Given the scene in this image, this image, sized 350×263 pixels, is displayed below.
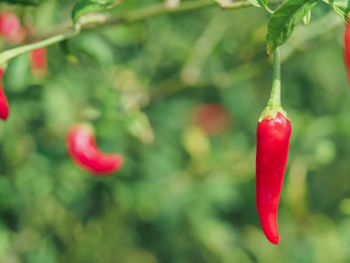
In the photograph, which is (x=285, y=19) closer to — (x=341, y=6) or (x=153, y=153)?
(x=341, y=6)

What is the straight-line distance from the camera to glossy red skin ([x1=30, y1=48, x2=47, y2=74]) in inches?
76.0

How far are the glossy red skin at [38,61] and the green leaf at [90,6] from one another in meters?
0.89

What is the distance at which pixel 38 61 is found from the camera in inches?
76.7

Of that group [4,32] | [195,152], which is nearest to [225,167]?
[195,152]

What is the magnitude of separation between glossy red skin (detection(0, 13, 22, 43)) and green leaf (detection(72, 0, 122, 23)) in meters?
0.84

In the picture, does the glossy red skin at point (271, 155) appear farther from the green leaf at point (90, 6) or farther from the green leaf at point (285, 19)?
the green leaf at point (90, 6)

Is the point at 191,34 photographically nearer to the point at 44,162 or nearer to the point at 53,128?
the point at 53,128

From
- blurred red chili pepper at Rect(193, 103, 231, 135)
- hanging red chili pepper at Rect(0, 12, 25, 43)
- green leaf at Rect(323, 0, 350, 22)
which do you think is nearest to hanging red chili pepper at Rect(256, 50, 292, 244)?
green leaf at Rect(323, 0, 350, 22)

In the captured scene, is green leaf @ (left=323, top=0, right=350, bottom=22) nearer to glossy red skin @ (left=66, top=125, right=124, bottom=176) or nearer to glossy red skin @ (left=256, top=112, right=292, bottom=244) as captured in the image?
glossy red skin @ (left=256, top=112, right=292, bottom=244)

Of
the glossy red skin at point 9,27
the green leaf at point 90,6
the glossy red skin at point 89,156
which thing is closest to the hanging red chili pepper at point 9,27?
the glossy red skin at point 9,27

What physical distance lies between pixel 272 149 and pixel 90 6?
1.36 feet

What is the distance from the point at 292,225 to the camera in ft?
8.74

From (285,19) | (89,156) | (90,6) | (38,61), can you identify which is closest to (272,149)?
(285,19)

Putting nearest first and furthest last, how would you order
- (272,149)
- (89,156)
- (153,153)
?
(272,149)
(89,156)
(153,153)
